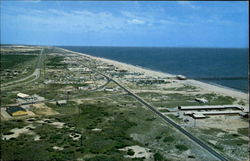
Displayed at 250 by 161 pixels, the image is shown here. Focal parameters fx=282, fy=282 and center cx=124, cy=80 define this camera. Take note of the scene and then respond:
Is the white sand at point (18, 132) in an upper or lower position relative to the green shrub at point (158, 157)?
upper

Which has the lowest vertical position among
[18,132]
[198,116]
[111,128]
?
[18,132]

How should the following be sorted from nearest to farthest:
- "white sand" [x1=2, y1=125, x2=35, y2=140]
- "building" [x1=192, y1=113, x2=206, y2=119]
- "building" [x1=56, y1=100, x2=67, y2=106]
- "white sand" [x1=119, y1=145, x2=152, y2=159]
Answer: "white sand" [x1=119, y1=145, x2=152, y2=159] < "white sand" [x1=2, y1=125, x2=35, y2=140] < "building" [x1=192, y1=113, x2=206, y2=119] < "building" [x1=56, y1=100, x2=67, y2=106]

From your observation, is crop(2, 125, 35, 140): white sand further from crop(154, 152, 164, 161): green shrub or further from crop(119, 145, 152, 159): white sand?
crop(154, 152, 164, 161): green shrub

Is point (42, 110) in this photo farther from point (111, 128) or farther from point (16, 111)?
point (111, 128)

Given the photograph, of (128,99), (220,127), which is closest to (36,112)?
(128,99)

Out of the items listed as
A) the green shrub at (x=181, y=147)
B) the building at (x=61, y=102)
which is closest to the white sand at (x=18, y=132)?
the building at (x=61, y=102)

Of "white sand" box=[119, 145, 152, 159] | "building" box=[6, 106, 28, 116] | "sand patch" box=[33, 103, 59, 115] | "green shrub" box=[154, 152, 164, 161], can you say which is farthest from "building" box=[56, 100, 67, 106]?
"green shrub" box=[154, 152, 164, 161]

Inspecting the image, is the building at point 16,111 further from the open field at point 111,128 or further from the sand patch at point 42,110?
the sand patch at point 42,110

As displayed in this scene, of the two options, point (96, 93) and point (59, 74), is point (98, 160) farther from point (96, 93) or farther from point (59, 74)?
point (59, 74)

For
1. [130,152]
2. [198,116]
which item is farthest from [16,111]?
[198,116]

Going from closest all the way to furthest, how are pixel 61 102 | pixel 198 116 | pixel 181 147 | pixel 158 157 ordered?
pixel 158 157 < pixel 181 147 < pixel 198 116 < pixel 61 102

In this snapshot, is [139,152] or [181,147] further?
[181,147]
